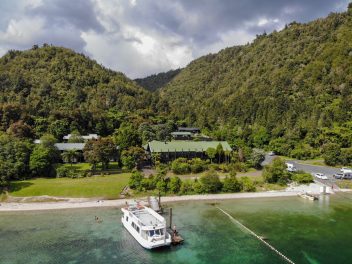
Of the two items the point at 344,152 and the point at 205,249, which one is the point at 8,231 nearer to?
the point at 205,249

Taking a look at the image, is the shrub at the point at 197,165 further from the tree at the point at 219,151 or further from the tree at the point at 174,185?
the tree at the point at 174,185

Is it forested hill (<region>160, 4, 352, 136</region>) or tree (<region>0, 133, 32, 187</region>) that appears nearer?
tree (<region>0, 133, 32, 187</region>)

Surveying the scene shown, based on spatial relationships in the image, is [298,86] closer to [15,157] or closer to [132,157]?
[132,157]

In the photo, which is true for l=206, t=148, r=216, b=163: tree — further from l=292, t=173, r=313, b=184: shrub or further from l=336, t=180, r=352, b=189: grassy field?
l=336, t=180, r=352, b=189: grassy field

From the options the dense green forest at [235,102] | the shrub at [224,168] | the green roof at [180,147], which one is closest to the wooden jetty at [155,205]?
the dense green forest at [235,102]

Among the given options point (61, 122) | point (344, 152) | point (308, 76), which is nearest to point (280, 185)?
point (344, 152)

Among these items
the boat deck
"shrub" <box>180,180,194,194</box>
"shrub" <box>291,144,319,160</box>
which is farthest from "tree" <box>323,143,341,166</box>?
the boat deck
